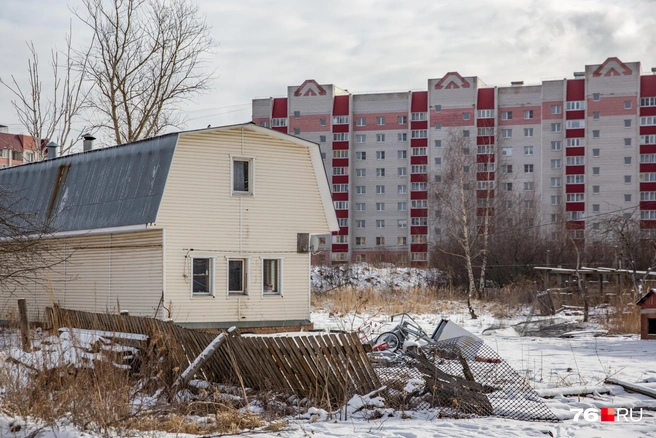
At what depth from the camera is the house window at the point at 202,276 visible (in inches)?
819

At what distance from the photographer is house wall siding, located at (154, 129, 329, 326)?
20312 millimetres

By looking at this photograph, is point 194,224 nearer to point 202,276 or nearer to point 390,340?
point 202,276

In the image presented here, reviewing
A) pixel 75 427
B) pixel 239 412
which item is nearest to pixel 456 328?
pixel 239 412

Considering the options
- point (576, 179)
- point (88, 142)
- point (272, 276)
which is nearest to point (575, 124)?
point (576, 179)

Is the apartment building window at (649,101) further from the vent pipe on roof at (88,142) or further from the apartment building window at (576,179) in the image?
the vent pipe on roof at (88,142)

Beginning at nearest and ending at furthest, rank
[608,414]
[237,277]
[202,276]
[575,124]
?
[608,414], [202,276], [237,277], [575,124]

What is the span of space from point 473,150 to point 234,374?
2318 inches

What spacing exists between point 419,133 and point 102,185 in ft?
190

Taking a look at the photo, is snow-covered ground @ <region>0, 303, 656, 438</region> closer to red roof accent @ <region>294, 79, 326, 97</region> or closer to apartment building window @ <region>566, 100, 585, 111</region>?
apartment building window @ <region>566, 100, 585, 111</region>

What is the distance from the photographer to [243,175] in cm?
2184

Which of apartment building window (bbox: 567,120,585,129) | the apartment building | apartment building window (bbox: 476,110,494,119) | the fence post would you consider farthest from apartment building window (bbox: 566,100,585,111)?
the fence post

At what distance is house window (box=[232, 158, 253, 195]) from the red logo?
45.3 ft

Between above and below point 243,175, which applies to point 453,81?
above

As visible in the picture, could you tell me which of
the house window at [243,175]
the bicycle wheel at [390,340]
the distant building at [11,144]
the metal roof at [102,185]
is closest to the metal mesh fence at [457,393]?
the bicycle wheel at [390,340]
